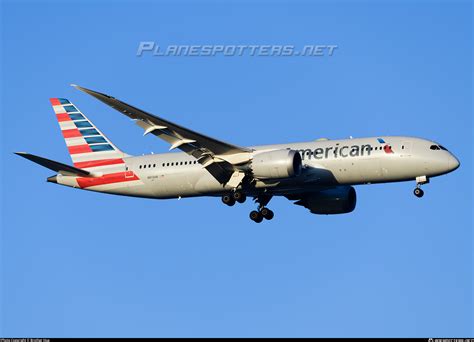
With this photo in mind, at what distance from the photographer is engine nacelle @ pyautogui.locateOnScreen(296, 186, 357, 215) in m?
60.4

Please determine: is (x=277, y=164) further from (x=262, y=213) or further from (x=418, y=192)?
(x=418, y=192)

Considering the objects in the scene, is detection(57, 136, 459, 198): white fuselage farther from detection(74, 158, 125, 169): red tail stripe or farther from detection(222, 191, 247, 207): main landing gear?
detection(74, 158, 125, 169): red tail stripe

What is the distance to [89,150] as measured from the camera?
208 feet

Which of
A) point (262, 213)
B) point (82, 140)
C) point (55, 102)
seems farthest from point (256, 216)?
point (55, 102)

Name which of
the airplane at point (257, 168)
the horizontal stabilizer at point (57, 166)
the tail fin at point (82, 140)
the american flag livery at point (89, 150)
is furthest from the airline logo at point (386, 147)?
the horizontal stabilizer at point (57, 166)

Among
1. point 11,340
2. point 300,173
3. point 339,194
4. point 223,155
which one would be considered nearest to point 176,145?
point 223,155

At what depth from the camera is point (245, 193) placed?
57.3 metres

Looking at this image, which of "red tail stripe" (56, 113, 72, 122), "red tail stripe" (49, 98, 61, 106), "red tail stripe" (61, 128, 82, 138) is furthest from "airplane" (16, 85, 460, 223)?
"red tail stripe" (49, 98, 61, 106)

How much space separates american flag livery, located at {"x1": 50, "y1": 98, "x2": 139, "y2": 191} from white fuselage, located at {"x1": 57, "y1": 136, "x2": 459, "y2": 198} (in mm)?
2859

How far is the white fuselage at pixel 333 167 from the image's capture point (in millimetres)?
54000

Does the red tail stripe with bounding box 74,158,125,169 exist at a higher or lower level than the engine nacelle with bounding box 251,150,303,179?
higher

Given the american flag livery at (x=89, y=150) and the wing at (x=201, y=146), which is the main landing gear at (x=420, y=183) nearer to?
the wing at (x=201, y=146)

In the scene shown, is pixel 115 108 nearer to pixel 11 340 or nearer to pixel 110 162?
pixel 110 162

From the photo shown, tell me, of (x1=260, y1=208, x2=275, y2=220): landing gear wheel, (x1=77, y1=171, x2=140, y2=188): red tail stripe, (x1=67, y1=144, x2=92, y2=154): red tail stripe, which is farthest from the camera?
(x1=67, y1=144, x2=92, y2=154): red tail stripe
